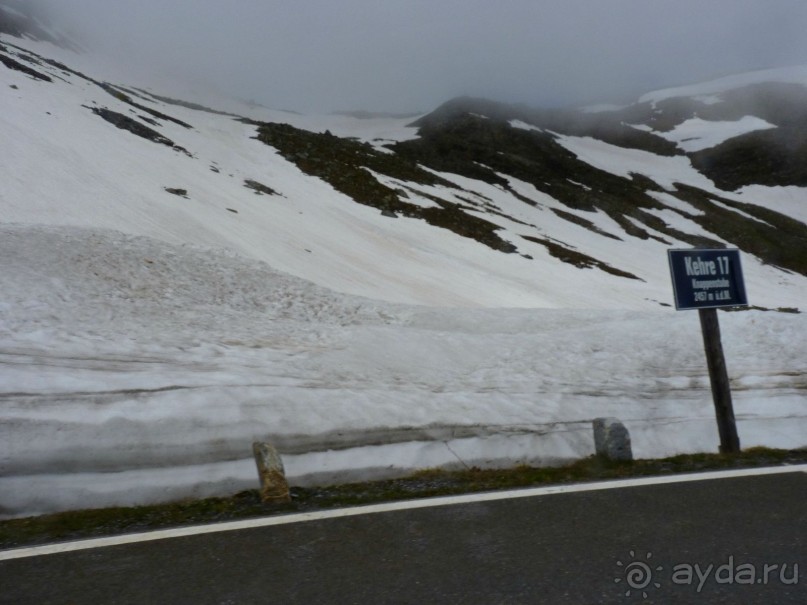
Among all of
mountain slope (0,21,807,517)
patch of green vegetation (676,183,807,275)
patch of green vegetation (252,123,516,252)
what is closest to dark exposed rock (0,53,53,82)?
mountain slope (0,21,807,517)

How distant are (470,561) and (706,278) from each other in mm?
5044

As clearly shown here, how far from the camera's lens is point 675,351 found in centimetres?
1073

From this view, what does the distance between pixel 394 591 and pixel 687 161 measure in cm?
10551

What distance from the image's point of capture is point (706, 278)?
7.50 meters

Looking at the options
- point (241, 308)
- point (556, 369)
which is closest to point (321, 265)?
point (241, 308)

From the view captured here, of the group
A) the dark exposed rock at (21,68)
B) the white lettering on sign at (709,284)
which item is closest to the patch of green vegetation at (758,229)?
the dark exposed rock at (21,68)

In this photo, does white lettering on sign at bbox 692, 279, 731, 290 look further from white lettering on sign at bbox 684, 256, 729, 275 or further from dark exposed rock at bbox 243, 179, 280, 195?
dark exposed rock at bbox 243, 179, 280, 195

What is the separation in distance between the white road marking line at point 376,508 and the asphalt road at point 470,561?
0.10m

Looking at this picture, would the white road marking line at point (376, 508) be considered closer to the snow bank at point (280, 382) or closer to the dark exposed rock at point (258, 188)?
the snow bank at point (280, 382)

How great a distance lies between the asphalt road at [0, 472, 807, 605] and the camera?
12.0ft

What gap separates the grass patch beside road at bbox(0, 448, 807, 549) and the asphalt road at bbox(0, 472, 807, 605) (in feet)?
1.67

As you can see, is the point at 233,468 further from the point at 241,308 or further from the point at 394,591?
the point at 241,308

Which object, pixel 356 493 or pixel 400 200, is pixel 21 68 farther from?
pixel 356 493

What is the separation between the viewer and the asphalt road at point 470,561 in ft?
12.0
